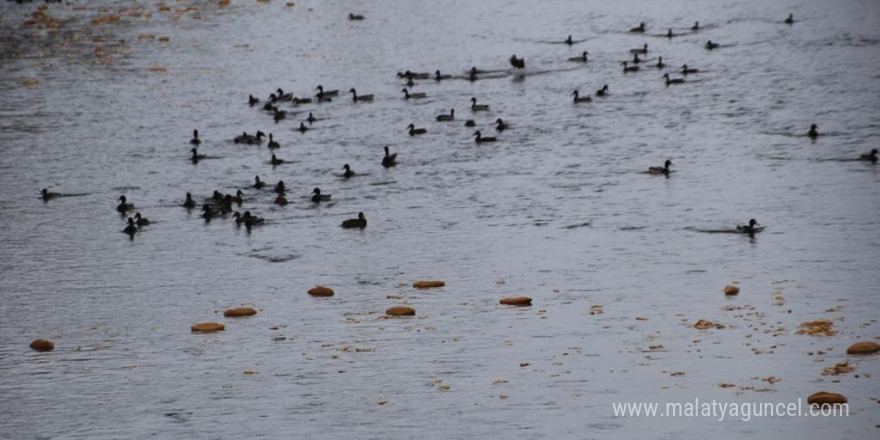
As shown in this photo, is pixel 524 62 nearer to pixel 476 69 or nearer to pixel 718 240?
pixel 476 69

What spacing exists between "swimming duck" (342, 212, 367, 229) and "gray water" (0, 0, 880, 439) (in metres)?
0.64

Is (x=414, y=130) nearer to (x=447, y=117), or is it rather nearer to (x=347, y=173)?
(x=447, y=117)

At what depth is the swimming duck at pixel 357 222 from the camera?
3478 centimetres

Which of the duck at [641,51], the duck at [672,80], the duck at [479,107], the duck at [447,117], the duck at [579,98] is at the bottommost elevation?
the duck at [447,117]

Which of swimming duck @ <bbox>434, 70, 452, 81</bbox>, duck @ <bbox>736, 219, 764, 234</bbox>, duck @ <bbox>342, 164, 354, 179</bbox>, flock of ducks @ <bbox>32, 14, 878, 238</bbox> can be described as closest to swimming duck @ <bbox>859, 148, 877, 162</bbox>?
flock of ducks @ <bbox>32, 14, 878, 238</bbox>

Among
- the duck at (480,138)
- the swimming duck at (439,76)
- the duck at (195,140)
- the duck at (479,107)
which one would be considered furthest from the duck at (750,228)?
the swimming duck at (439,76)

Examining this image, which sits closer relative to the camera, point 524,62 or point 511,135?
point 511,135

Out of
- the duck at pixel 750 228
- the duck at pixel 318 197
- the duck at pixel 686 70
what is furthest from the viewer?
the duck at pixel 686 70

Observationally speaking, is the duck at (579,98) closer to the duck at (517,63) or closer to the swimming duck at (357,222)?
the duck at (517,63)

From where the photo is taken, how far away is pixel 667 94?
5122 cm

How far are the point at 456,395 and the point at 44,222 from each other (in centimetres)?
1986

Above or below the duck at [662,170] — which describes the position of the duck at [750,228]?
below

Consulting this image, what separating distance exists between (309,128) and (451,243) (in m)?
17.9

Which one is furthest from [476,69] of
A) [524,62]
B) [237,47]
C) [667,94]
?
[237,47]
